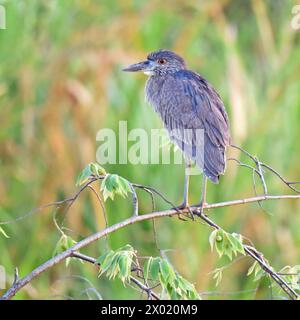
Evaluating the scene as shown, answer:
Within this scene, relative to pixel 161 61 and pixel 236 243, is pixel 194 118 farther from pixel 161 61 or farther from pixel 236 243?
pixel 236 243

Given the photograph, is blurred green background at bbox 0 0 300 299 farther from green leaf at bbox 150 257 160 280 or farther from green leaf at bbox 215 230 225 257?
green leaf at bbox 150 257 160 280

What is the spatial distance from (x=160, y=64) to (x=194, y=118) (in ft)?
2.38

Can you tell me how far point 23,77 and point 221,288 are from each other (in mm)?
1903

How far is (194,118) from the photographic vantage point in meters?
4.45

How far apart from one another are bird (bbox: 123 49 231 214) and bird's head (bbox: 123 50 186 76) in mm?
43

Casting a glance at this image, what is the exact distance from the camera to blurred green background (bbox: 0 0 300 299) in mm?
5539

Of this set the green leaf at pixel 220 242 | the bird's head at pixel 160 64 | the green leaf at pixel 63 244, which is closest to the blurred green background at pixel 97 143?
the bird's head at pixel 160 64

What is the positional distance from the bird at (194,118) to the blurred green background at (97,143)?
82cm

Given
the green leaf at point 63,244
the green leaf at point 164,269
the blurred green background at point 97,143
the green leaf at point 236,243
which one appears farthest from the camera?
the blurred green background at point 97,143

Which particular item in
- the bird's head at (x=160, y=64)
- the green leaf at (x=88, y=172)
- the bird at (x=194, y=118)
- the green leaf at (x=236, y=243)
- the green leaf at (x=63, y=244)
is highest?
the bird's head at (x=160, y=64)

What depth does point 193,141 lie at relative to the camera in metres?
4.37

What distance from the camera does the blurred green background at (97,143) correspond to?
5.54 metres

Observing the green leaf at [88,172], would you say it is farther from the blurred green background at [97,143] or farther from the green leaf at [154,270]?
the blurred green background at [97,143]

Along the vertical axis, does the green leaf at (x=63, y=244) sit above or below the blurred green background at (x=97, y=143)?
below
